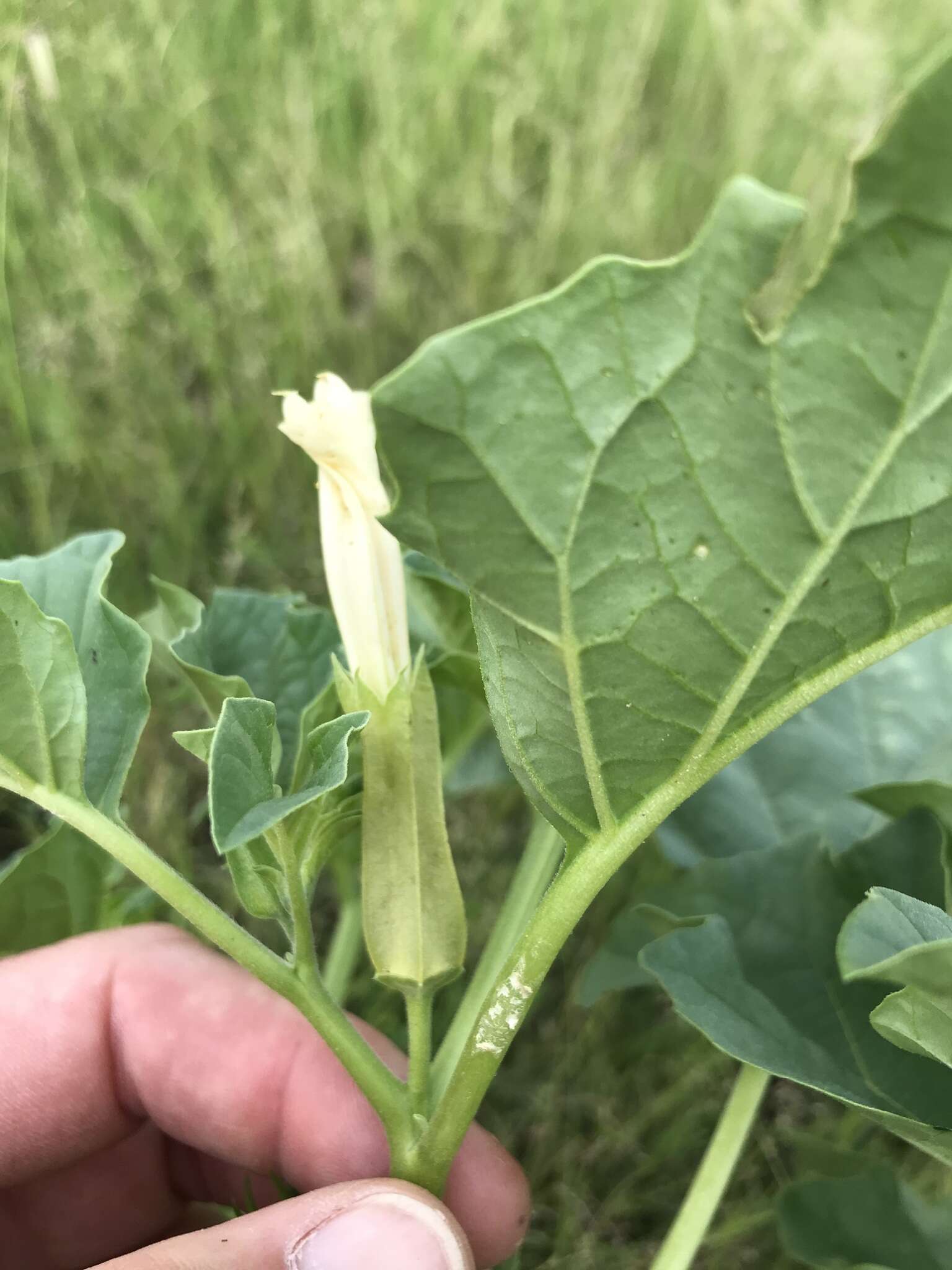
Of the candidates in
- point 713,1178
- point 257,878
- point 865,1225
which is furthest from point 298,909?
Result: point 865,1225

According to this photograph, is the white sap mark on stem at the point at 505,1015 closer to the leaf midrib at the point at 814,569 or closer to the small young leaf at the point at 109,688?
the leaf midrib at the point at 814,569

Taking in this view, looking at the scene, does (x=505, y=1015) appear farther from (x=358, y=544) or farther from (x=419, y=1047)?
(x=358, y=544)

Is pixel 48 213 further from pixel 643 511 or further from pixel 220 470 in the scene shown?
pixel 643 511

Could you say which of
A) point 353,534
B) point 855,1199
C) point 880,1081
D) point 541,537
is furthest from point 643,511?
point 855,1199

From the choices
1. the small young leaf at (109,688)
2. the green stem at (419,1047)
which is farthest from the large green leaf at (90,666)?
the green stem at (419,1047)

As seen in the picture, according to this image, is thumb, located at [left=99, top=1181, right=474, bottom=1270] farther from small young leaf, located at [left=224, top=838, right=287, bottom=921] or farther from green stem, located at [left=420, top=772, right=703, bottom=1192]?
small young leaf, located at [left=224, top=838, right=287, bottom=921]
